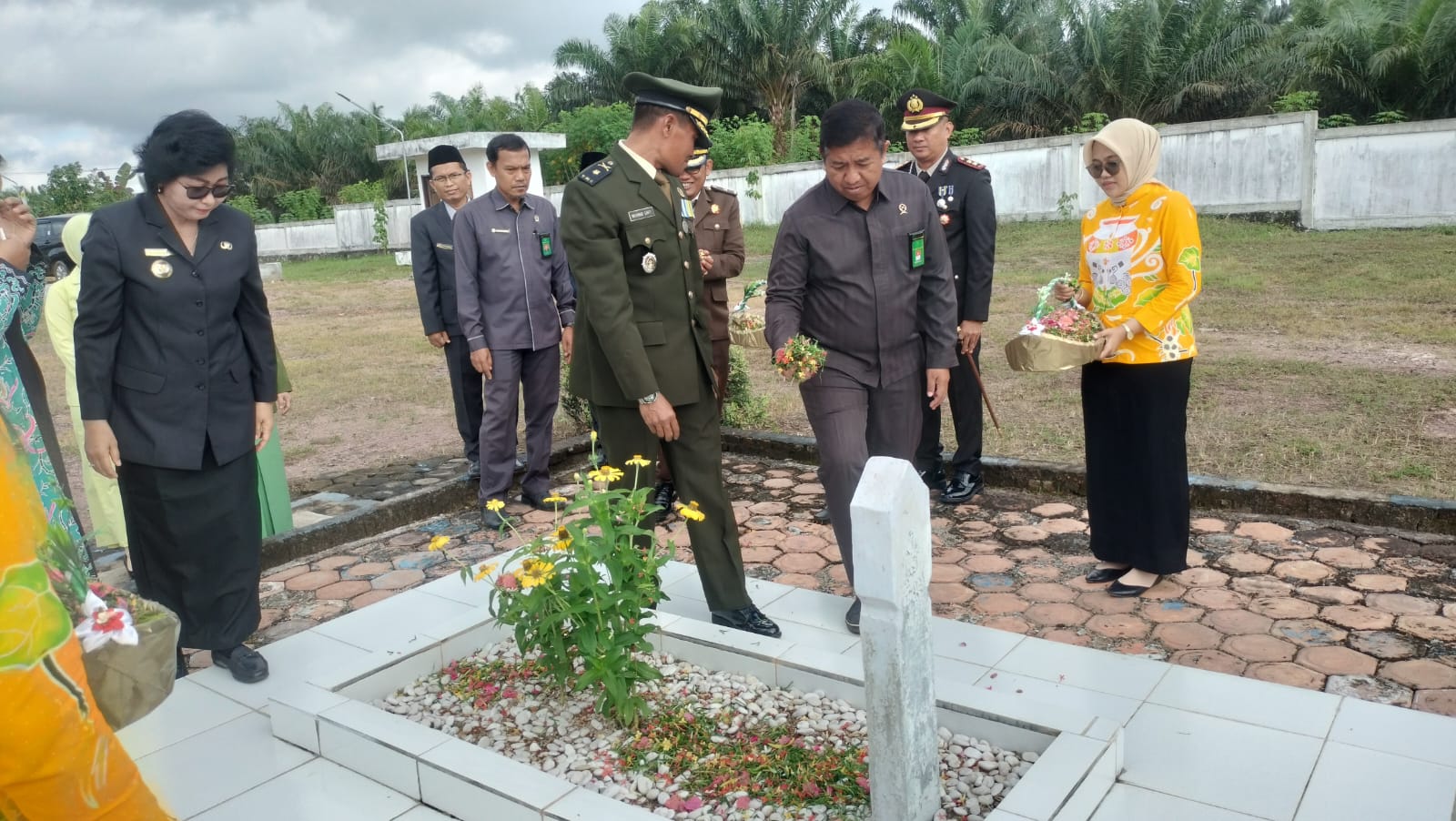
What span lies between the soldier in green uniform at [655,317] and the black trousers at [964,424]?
1.86 meters

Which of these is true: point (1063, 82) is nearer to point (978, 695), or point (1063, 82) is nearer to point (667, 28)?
point (667, 28)

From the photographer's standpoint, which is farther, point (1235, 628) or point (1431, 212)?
point (1431, 212)

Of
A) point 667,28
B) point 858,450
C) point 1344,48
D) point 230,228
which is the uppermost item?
point 667,28

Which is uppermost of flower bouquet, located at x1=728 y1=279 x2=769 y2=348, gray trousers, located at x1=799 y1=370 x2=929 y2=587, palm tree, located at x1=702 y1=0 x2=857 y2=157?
palm tree, located at x1=702 y1=0 x2=857 y2=157

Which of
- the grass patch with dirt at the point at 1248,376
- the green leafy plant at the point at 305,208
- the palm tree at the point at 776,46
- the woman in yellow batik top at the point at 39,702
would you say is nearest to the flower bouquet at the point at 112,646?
the woman in yellow batik top at the point at 39,702

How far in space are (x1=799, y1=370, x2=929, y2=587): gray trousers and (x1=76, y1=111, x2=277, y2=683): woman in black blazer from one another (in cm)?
200

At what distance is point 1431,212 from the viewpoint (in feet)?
46.4

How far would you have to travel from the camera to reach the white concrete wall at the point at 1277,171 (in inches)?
556

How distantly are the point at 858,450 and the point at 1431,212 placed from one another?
45.0 ft

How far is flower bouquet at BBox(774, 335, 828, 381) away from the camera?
3908mm

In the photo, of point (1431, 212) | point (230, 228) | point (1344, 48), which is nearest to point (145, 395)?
point (230, 228)

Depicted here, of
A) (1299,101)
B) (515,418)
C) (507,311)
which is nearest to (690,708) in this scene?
(515,418)

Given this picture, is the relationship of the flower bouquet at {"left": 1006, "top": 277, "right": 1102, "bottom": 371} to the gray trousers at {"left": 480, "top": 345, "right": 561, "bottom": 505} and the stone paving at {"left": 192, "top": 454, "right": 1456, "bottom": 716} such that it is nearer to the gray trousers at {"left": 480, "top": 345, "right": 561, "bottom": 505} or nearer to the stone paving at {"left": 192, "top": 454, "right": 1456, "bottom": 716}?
the stone paving at {"left": 192, "top": 454, "right": 1456, "bottom": 716}

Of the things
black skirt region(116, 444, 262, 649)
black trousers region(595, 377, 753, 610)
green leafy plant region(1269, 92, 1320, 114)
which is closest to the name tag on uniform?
black trousers region(595, 377, 753, 610)
